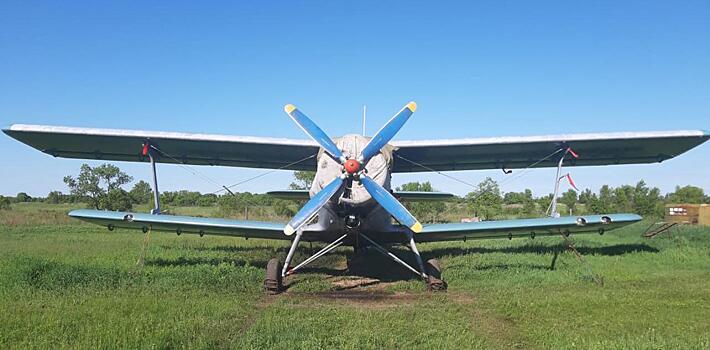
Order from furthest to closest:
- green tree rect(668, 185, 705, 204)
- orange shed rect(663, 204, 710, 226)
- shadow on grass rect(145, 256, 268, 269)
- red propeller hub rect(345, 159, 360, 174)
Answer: green tree rect(668, 185, 705, 204)
orange shed rect(663, 204, 710, 226)
shadow on grass rect(145, 256, 268, 269)
red propeller hub rect(345, 159, 360, 174)

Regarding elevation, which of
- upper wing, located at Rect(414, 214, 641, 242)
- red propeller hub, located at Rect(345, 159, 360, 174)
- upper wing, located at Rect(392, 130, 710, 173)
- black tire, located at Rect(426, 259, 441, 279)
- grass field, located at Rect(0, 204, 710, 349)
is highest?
upper wing, located at Rect(392, 130, 710, 173)

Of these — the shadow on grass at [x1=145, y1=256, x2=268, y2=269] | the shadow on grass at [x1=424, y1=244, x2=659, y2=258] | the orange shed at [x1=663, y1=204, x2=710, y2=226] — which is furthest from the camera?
the orange shed at [x1=663, y1=204, x2=710, y2=226]

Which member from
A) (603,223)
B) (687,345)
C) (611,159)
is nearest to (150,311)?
(687,345)

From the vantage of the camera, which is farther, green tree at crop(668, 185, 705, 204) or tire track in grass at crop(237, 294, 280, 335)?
green tree at crop(668, 185, 705, 204)

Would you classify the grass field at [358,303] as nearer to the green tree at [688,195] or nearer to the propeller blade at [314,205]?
the propeller blade at [314,205]

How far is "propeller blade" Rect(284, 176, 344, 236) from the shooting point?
9.97 m

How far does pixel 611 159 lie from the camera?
46.4 ft

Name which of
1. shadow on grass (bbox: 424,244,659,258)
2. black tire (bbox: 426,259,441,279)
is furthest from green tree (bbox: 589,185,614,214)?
black tire (bbox: 426,259,441,279)

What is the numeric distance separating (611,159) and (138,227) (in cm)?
1267

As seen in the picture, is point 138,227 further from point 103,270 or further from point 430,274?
point 430,274

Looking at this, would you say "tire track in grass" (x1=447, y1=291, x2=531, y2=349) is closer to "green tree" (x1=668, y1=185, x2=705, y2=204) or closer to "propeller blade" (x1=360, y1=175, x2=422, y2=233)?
"propeller blade" (x1=360, y1=175, x2=422, y2=233)

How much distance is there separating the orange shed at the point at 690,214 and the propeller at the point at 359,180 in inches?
1326

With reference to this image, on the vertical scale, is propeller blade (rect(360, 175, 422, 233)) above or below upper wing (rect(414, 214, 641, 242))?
above

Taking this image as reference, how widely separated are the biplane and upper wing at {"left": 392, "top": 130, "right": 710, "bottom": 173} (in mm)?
25
